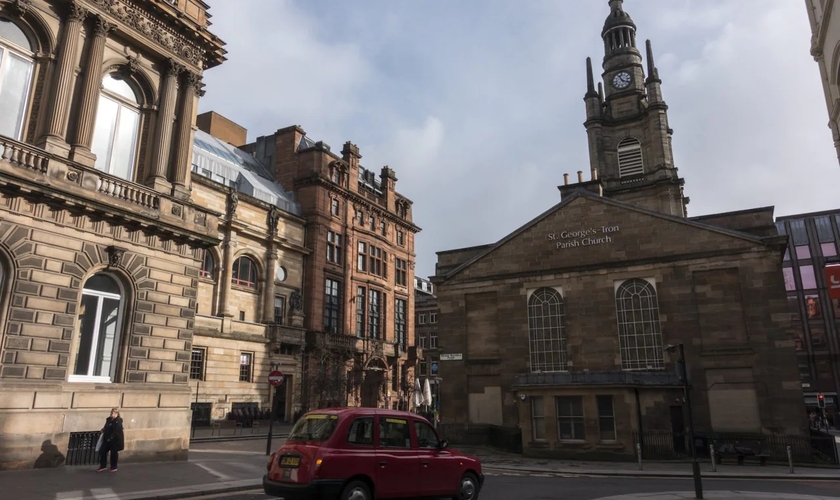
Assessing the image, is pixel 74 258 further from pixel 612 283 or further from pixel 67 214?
pixel 612 283

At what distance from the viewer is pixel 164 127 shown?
65.8ft

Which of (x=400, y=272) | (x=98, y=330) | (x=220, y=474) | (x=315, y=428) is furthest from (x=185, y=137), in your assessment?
(x=400, y=272)

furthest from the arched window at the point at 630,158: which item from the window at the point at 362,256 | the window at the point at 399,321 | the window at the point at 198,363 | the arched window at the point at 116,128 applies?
the arched window at the point at 116,128

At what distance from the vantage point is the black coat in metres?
14.6

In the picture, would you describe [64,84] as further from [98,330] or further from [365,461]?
[365,461]

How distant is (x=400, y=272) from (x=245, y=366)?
24.5m

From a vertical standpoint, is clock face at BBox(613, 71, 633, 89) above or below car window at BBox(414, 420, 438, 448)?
above

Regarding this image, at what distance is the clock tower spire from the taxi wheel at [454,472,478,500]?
38705 millimetres

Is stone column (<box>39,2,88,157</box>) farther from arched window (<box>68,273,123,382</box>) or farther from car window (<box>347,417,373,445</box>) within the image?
car window (<box>347,417,373,445</box>)

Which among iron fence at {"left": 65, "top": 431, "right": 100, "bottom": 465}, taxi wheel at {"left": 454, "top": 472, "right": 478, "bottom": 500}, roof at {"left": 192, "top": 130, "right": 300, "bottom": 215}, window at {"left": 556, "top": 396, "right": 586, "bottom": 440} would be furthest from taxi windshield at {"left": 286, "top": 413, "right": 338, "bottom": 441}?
roof at {"left": 192, "top": 130, "right": 300, "bottom": 215}

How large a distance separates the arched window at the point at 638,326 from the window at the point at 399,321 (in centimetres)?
3414

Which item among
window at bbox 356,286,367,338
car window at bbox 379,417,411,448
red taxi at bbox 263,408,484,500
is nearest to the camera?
red taxi at bbox 263,408,484,500

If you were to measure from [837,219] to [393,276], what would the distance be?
51.7 metres

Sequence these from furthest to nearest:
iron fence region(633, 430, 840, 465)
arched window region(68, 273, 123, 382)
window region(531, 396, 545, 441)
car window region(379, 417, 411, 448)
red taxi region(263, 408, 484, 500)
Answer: window region(531, 396, 545, 441), iron fence region(633, 430, 840, 465), arched window region(68, 273, 123, 382), car window region(379, 417, 411, 448), red taxi region(263, 408, 484, 500)
